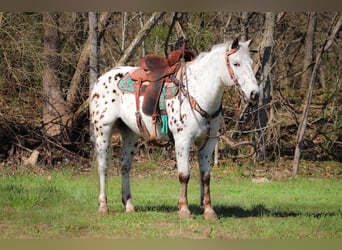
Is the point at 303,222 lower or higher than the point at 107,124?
lower

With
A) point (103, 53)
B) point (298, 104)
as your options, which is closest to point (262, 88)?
point (298, 104)

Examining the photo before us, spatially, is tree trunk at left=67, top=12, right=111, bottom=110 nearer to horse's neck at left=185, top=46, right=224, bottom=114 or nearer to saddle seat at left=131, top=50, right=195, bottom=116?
saddle seat at left=131, top=50, right=195, bottom=116

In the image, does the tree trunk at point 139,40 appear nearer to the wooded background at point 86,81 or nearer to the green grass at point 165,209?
the wooded background at point 86,81

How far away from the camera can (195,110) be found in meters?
6.71

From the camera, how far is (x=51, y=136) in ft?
41.3

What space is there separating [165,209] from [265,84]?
5781mm

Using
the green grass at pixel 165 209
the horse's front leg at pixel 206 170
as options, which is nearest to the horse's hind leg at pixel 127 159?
the green grass at pixel 165 209

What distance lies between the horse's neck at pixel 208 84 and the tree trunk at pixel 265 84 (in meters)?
5.06

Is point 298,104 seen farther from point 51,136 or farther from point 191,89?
point 191,89

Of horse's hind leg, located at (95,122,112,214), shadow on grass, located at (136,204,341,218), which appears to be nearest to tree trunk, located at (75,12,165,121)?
horse's hind leg, located at (95,122,112,214)

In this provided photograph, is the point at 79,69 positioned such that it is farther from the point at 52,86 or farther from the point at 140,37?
the point at 140,37

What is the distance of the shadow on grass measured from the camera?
24.2 feet

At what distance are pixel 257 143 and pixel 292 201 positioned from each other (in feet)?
12.1

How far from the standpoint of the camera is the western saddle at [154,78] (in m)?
7.11
